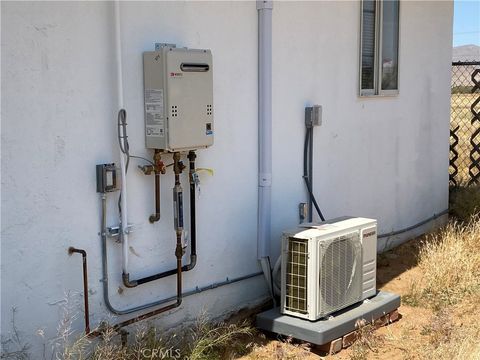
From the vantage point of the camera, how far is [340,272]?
4926 millimetres

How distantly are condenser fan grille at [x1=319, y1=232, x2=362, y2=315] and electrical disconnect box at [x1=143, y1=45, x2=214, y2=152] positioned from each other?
4.09ft

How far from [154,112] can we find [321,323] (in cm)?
190

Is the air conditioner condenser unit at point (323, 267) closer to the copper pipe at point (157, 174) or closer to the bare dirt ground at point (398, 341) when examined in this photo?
the bare dirt ground at point (398, 341)

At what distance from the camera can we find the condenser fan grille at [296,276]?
475 cm

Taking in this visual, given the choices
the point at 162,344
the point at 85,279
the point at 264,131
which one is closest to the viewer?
the point at 85,279

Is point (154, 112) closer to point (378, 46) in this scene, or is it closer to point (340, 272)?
point (340, 272)

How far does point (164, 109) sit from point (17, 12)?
1042 mm

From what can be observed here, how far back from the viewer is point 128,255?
4.32m

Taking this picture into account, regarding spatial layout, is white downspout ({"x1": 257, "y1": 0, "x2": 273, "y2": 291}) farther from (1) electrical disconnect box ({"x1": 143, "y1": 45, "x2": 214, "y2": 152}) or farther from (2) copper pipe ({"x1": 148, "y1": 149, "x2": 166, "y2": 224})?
(2) copper pipe ({"x1": 148, "y1": 149, "x2": 166, "y2": 224})

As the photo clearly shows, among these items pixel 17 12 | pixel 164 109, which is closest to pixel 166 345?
pixel 164 109

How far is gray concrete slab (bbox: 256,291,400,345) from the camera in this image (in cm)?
463

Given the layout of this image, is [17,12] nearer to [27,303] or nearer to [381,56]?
[27,303]

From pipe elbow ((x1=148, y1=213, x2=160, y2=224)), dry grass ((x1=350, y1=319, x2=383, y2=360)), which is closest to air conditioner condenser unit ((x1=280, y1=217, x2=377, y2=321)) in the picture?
dry grass ((x1=350, y1=319, x2=383, y2=360))

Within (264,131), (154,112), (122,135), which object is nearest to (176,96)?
(154,112)
